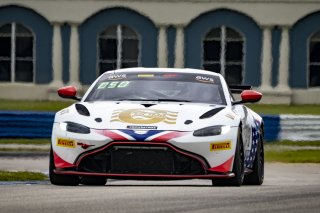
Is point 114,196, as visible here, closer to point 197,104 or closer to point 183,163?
point 183,163

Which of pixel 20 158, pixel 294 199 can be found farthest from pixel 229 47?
pixel 294 199

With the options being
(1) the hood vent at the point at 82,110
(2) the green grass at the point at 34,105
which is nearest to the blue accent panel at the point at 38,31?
(2) the green grass at the point at 34,105

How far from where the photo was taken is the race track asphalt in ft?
38.0

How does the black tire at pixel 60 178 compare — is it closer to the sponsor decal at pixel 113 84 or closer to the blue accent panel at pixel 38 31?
the sponsor decal at pixel 113 84

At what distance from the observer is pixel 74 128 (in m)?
14.0

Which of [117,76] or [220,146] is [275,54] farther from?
[220,146]

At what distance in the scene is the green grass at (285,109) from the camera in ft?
136

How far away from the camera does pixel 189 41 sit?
4700 centimetres

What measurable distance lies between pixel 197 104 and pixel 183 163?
1146 millimetres

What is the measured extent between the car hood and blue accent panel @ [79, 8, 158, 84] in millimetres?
32357

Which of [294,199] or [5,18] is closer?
[294,199]

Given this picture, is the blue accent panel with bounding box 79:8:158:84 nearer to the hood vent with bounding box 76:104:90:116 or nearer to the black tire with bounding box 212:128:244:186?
the hood vent with bounding box 76:104:90:116

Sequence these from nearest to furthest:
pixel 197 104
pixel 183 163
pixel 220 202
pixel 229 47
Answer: pixel 220 202, pixel 183 163, pixel 197 104, pixel 229 47

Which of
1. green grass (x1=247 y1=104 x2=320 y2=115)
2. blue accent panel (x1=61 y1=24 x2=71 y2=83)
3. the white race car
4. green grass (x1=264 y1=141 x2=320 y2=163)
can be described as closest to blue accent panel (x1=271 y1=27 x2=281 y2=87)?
green grass (x1=247 y1=104 x2=320 y2=115)
